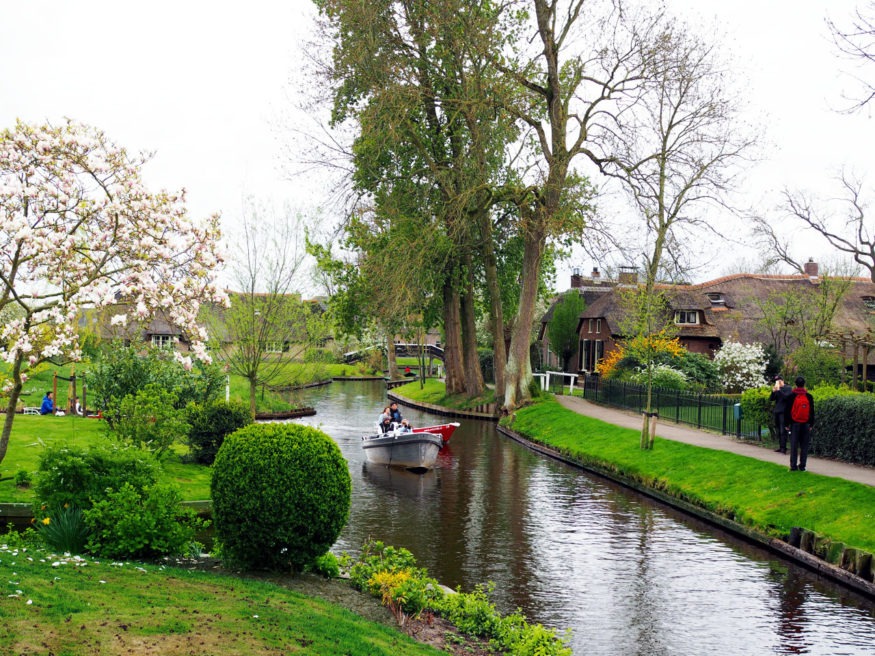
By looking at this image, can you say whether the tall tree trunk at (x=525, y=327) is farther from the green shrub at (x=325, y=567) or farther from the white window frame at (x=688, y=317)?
the green shrub at (x=325, y=567)

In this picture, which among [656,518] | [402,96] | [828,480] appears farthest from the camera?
[402,96]

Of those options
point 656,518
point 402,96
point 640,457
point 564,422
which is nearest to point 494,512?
point 656,518

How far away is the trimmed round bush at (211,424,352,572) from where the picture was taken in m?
10.3

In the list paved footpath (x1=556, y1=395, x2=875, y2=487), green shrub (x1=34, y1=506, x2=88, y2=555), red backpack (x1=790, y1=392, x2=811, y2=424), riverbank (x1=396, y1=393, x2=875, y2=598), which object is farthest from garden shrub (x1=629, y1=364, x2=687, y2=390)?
green shrub (x1=34, y1=506, x2=88, y2=555)

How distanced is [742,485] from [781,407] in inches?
126

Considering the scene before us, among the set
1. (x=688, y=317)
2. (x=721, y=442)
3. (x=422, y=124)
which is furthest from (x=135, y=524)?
(x=688, y=317)

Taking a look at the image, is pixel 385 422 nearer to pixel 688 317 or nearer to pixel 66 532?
pixel 66 532

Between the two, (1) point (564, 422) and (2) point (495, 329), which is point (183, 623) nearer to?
(1) point (564, 422)

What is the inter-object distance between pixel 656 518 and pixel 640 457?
5102 mm

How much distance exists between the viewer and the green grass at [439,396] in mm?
44156

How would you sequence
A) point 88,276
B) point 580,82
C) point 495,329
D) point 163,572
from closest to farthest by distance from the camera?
1. point 163,572
2. point 88,276
3. point 580,82
4. point 495,329

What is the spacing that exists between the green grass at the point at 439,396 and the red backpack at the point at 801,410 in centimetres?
2524

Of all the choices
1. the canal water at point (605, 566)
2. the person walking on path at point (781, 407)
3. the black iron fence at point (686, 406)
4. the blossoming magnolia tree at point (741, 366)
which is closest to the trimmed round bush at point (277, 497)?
the canal water at point (605, 566)

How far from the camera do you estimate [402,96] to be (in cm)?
3216
